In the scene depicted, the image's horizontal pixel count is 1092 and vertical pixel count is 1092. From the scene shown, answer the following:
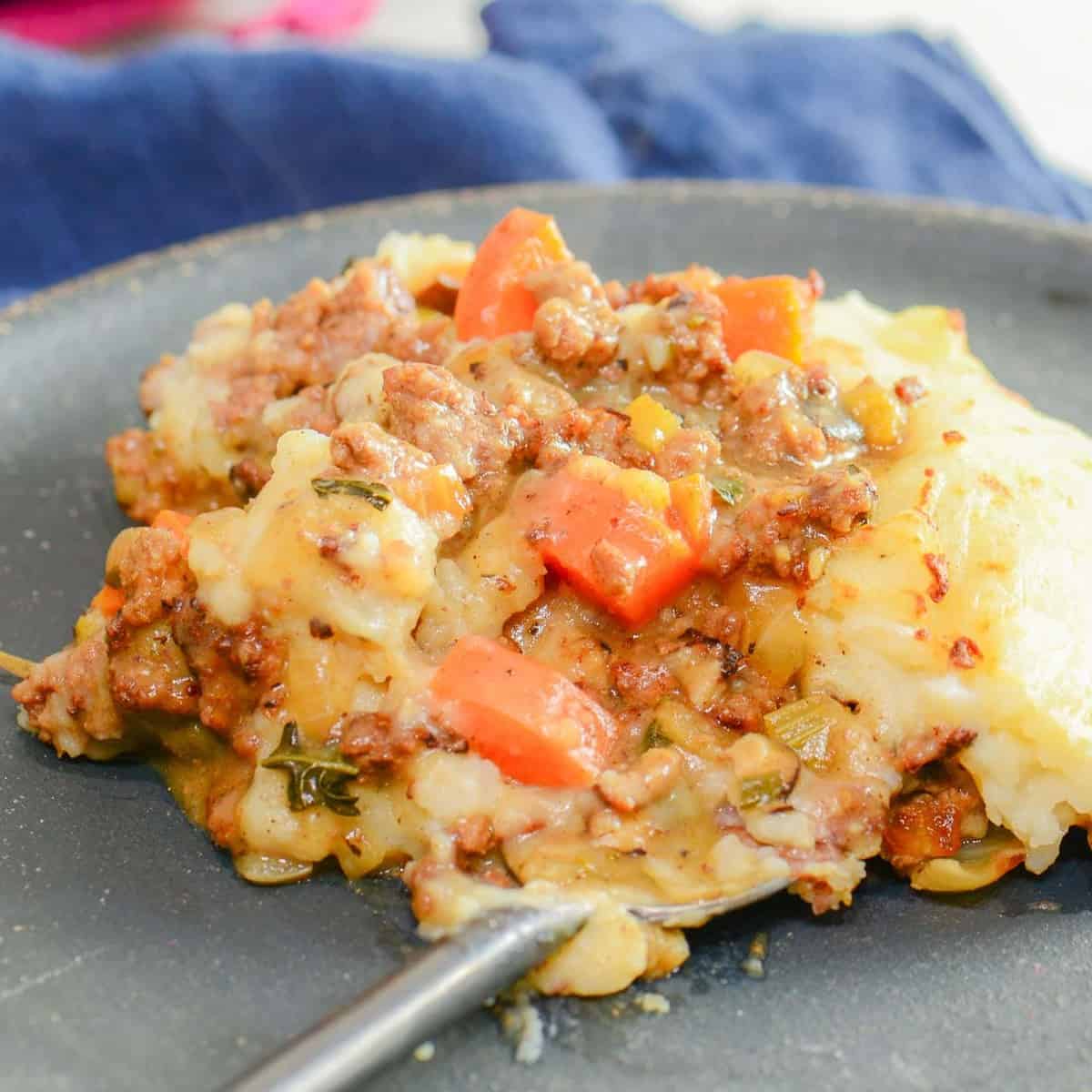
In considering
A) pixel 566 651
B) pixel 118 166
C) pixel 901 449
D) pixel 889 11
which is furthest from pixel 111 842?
pixel 889 11

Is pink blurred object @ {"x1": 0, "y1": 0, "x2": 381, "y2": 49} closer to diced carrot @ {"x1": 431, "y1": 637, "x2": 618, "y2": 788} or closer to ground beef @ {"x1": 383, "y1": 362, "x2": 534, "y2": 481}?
ground beef @ {"x1": 383, "y1": 362, "x2": 534, "y2": 481}

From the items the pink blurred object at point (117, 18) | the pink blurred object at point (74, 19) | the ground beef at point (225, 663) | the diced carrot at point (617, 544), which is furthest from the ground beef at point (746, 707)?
the pink blurred object at point (74, 19)

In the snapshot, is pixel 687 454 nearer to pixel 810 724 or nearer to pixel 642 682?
pixel 642 682

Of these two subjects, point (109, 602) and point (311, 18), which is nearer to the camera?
point (109, 602)

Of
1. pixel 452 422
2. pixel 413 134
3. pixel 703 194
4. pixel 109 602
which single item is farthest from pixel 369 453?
pixel 413 134

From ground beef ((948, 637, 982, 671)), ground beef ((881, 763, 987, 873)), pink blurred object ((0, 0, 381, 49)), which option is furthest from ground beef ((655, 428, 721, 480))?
pink blurred object ((0, 0, 381, 49))

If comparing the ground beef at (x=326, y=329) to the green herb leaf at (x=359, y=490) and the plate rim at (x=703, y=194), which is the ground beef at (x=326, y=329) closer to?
the green herb leaf at (x=359, y=490)

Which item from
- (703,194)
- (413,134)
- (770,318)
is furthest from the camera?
(413,134)
